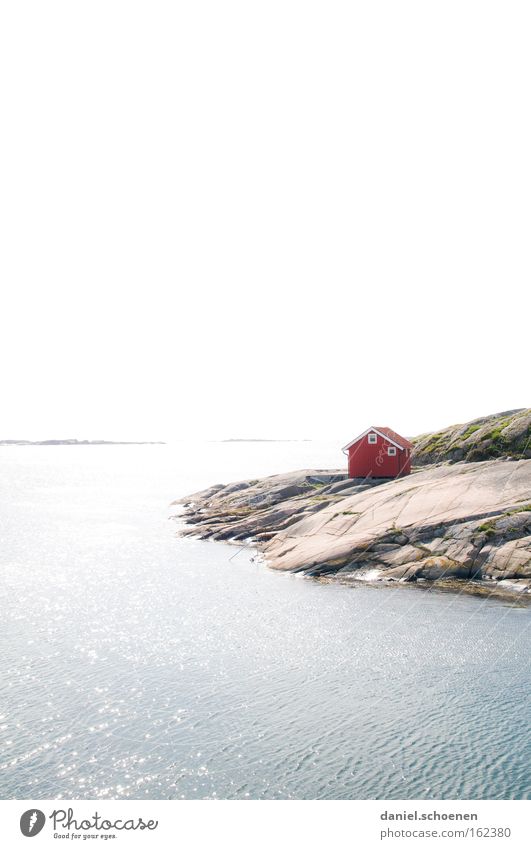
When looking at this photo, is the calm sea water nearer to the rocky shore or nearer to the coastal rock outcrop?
the rocky shore

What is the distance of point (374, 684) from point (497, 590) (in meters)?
14.4

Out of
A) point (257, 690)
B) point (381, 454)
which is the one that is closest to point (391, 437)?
point (381, 454)

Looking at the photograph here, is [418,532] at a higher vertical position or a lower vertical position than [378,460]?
lower

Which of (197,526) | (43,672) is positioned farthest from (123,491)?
(43,672)

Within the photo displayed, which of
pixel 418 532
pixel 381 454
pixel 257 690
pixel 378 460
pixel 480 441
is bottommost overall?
pixel 257 690

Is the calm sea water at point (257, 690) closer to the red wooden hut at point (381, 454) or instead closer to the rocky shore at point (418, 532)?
the rocky shore at point (418, 532)

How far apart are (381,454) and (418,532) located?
69.0 ft

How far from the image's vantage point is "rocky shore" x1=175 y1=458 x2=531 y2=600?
1515 inches

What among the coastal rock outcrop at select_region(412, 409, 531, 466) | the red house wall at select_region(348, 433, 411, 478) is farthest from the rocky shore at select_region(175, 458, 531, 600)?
the red house wall at select_region(348, 433, 411, 478)

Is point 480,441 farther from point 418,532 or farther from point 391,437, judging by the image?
point 418,532
